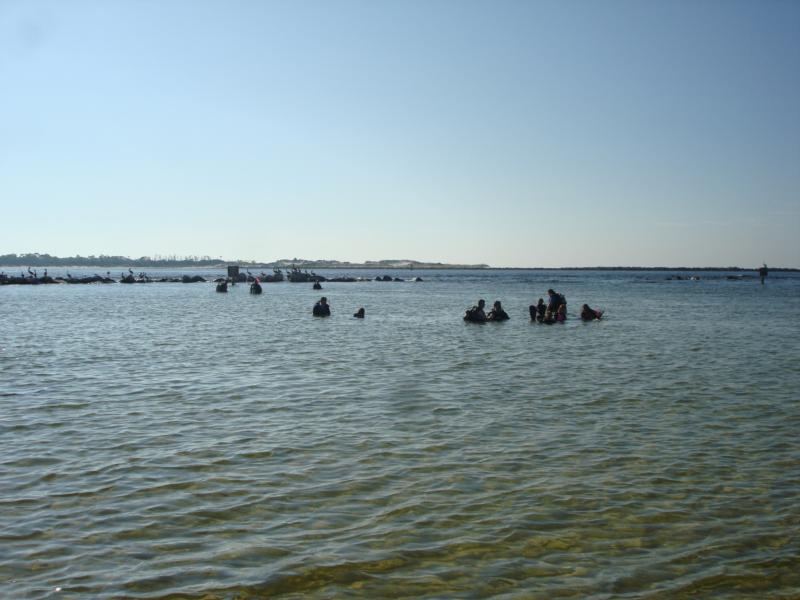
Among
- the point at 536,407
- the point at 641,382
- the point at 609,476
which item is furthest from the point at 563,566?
the point at 641,382

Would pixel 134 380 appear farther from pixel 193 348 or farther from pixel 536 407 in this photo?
pixel 536 407

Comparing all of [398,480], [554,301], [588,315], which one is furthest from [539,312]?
[398,480]

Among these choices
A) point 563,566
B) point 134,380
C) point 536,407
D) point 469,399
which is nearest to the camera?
point 563,566

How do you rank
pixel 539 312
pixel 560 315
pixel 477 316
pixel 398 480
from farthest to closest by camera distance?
pixel 539 312 < pixel 477 316 < pixel 560 315 < pixel 398 480

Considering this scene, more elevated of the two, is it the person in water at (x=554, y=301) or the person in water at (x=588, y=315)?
the person in water at (x=554, y=301)

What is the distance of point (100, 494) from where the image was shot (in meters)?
9.03

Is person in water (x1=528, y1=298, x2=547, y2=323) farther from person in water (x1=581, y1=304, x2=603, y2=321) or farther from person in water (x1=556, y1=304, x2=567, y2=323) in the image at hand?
person in water (x1=581, y1=304, x2=603, y2=321)

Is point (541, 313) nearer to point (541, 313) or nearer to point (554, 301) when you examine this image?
point (541, 313)

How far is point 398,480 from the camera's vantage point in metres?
9.80

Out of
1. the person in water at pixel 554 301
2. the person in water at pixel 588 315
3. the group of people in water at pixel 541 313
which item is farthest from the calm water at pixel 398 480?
the person in water at pixel 588 315

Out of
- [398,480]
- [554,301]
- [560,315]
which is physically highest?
[554,301]

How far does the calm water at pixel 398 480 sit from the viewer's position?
6777 millimetres

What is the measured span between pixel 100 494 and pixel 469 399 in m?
9.53

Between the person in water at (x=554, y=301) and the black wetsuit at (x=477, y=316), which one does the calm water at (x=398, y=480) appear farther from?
the black wetsuit at (x=477, y=316)
